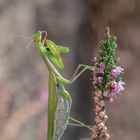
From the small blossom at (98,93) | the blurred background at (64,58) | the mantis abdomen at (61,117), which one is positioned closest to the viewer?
the small blossom at (98,93)

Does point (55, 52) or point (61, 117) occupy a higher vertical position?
point (55, 52)

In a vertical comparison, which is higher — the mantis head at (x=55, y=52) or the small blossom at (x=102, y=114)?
the mantis head at (x=55, y=52)

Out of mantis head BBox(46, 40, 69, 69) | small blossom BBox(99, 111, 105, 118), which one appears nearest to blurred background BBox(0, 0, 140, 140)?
mantis head BBox(46, 40, 69, 69)

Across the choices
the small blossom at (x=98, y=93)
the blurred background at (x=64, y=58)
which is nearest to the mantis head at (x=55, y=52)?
the small blossom at (x=98, y=93)

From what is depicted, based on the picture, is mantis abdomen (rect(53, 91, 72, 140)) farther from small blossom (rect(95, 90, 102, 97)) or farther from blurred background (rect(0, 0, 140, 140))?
blurred background (rect(0, 0, 140, 140))

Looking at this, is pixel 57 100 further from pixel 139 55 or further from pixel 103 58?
pixel 139 55

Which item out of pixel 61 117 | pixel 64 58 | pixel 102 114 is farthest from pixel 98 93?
pixel 64 58

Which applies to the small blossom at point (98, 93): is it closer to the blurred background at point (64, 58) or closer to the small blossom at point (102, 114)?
Result: the small blossom at point (102, 114)

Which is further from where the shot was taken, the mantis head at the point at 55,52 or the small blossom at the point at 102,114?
the mantis head at the point at 55,52

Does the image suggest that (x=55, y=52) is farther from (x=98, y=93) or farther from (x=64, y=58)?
(x=64, y=58)
